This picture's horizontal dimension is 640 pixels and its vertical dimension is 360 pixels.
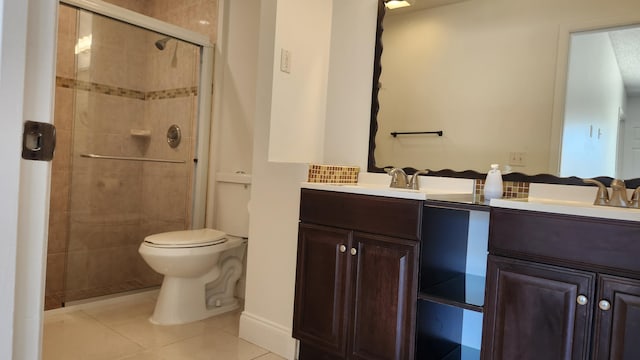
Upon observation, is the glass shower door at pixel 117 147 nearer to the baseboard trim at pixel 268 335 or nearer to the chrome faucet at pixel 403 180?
the baseboard trim at pixel 268 335

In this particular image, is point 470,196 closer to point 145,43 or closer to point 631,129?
point 631,129

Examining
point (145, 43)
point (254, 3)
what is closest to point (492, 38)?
point (254, 3)

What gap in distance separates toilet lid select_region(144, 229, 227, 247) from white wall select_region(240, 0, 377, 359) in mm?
309

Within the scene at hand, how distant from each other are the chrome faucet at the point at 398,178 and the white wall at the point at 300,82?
530mm

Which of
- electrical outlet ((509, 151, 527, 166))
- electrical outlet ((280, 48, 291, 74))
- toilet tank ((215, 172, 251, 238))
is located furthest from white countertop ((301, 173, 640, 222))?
toilet tank ((215, 172, 251, 238))

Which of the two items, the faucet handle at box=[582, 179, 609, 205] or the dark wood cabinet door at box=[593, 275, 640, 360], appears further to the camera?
the faucet handle at box=[582, 179, 609, 205]

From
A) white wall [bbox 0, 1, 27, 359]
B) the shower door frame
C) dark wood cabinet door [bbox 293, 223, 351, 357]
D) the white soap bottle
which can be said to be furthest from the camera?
the shower door frame

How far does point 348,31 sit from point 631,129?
1377mm

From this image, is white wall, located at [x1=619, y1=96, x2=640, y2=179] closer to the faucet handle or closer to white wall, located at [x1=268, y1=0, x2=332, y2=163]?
the faucet handle

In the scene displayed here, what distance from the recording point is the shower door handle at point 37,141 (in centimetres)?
64

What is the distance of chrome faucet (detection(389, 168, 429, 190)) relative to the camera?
77.6 inches

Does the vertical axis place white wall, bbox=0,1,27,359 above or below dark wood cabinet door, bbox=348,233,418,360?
above

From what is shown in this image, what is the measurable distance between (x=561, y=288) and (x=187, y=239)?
73.0 inches

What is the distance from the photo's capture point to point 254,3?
288 centimetres
